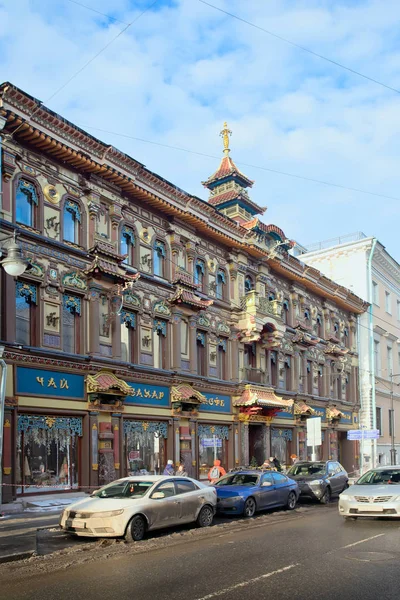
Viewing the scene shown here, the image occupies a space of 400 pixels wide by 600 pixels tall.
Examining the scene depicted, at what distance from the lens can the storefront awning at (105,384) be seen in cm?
2186

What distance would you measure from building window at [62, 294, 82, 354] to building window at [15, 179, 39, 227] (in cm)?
280

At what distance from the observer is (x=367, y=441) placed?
43688 millimetres

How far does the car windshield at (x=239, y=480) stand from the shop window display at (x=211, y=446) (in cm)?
870

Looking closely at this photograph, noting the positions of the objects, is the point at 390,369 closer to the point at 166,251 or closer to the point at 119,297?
the point at 166,251

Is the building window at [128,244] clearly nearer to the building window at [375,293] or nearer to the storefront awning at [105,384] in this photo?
the storefront awning at [105,384]

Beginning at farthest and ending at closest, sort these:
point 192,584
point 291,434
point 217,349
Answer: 1. point 291,434
2. point 217,349
3. point 192,584

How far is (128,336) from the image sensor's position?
24750 mm

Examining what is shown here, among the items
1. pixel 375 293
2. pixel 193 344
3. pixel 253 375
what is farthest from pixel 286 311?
pixel 375 293

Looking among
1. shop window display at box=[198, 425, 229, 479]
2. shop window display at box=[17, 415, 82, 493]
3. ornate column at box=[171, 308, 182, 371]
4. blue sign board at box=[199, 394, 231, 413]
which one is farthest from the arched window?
shop window display at box=[17, 415, 82, 493]

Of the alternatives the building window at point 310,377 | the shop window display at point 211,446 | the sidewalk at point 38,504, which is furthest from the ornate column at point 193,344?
the building window at point 310,377

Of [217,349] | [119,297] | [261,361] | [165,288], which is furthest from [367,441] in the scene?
[119,297]

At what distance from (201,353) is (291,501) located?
10.0 m

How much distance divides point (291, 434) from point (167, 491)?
71.8 feet

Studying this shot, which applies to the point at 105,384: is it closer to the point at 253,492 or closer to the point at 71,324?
the point at 71,324
